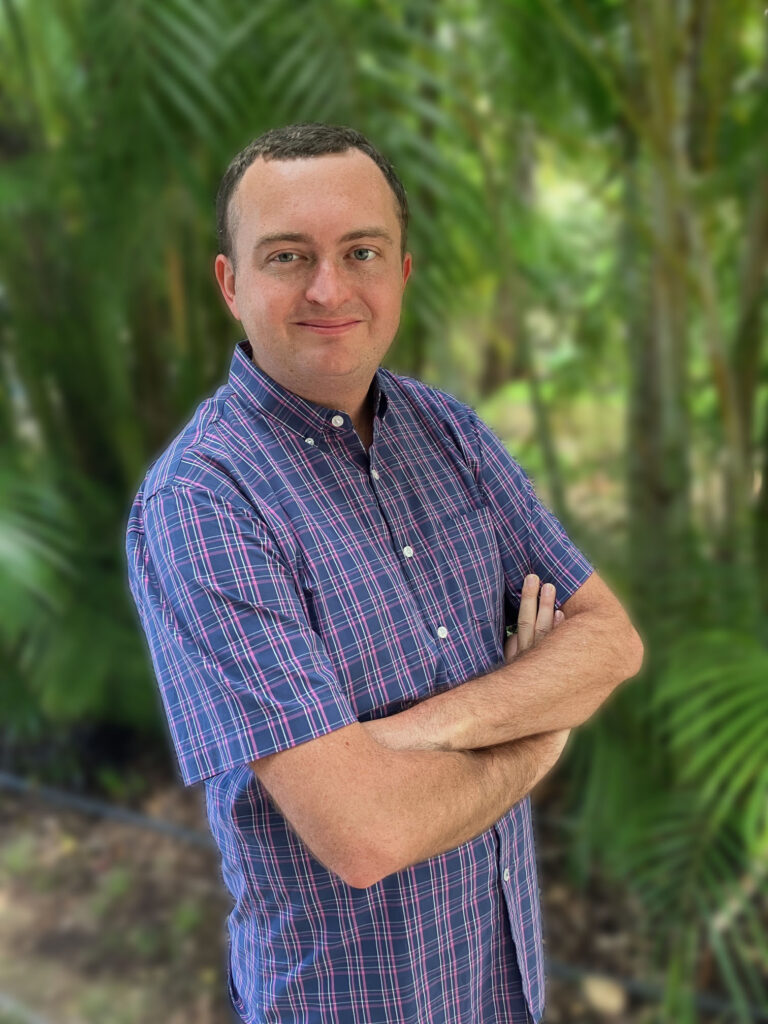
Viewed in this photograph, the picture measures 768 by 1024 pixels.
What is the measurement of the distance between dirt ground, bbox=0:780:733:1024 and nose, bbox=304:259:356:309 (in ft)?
5.26

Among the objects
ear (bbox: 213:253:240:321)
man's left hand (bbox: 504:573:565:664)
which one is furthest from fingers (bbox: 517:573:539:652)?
ear (bbox: 213:253:240:321)

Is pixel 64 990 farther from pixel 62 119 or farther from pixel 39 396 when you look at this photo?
pixel 62 119

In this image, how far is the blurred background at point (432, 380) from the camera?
169cm

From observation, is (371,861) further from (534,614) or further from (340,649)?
(534,614)

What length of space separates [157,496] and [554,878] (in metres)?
1.73

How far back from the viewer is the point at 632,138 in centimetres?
207

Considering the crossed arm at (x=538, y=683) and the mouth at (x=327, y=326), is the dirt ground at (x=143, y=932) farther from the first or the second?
the mouth at (x=327, y=326)

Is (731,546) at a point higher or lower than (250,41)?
lower

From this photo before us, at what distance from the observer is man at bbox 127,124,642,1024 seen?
668 millimetres

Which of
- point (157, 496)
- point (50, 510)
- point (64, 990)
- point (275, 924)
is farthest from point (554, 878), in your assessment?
point (157, 496)

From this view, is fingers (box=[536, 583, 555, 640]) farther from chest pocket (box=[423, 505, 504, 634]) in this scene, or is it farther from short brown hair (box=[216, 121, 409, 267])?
short brown hair (box=[216, 121, 409, 267])

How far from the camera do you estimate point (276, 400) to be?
787 millimetres

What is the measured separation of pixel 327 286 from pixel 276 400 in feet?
0.36

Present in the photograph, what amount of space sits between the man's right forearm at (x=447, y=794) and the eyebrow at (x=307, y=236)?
1.20ft
